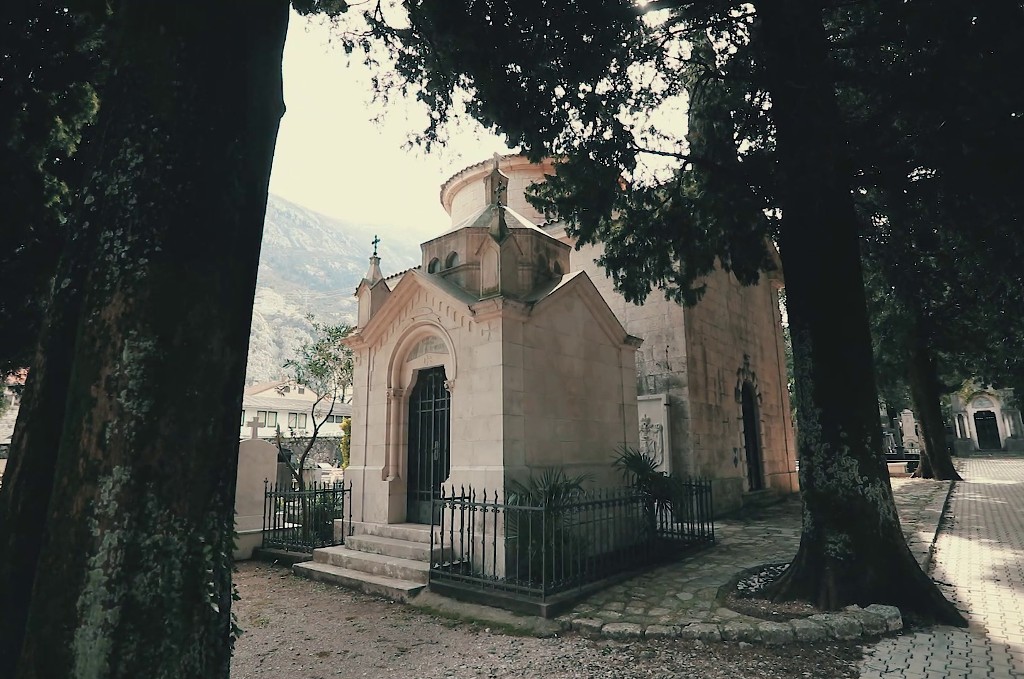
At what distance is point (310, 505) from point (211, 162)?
956 centimetres

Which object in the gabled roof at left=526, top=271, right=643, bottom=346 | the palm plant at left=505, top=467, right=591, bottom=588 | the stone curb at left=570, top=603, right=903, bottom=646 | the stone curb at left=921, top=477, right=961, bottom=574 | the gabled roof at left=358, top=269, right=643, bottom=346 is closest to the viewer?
the stone curb at left=570, top=603, right=903, bottom=646

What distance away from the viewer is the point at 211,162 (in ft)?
9.07

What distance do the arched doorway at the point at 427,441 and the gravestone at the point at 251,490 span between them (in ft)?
10.4

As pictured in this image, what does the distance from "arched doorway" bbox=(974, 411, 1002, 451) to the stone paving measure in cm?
4387

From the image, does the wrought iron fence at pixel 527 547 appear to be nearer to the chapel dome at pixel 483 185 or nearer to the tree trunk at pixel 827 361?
the tree trunk at pixel 827 361

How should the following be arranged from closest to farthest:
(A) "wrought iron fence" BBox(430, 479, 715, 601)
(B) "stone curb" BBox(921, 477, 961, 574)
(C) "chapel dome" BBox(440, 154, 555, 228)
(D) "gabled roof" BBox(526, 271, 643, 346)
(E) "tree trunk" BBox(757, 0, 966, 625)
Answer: (E) "tree trunk" BBox(757, 0, 966, 625) → (A) "wrought iron fence" BBox(430, 479, 715, 601) → (B) "stone curb" BBox(921, 477, 961, 574) → (D) "gabled roof" BBox(526, 271, 643, 346) → (C) "chapel dome" BBox(440, 154, 555, 228)

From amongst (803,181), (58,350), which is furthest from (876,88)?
(58,350)

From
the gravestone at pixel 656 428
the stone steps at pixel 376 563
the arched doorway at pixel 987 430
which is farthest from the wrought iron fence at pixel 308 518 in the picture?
the arched doorway at pixel 987 430

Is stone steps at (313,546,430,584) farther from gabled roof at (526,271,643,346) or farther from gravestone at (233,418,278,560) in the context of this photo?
gabled roof at (526,271,643,346)

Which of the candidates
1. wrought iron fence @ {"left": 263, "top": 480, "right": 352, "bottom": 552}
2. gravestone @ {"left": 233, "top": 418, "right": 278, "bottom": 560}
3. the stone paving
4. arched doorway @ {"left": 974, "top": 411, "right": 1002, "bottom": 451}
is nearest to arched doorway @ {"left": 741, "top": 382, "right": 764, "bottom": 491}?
the stone paving

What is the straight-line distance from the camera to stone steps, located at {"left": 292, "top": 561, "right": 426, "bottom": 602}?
7.33 meters

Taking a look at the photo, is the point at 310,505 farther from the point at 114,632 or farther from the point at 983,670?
the point at 983,670

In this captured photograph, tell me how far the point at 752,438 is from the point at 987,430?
41.4 meters

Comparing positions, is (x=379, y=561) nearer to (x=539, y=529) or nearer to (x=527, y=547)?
(x=527, y=547)
